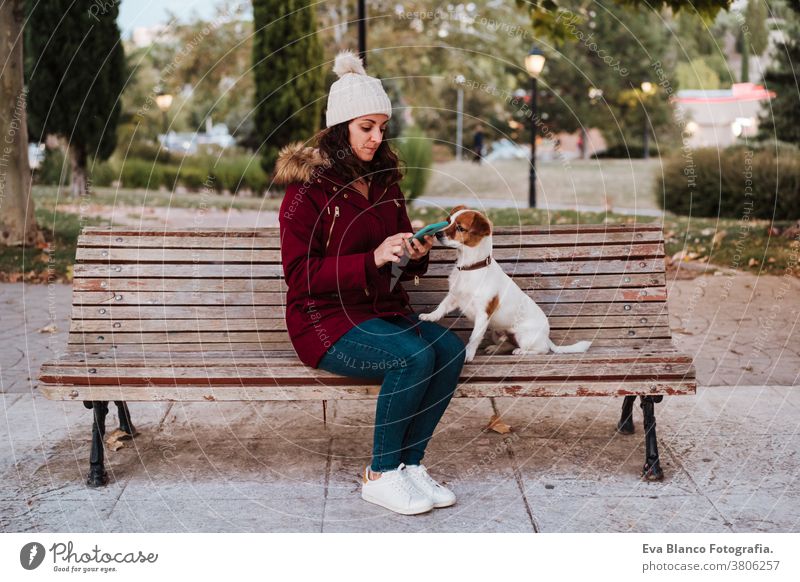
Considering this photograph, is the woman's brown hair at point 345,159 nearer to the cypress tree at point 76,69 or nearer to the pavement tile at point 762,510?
the pavement tile at point 762,510

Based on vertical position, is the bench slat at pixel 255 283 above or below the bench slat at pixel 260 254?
below

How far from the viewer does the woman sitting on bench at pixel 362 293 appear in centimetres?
382

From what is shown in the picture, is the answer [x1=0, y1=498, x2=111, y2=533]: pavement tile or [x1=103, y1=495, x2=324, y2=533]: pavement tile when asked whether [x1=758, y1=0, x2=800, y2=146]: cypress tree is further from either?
[x1=0, y1=498, x2=111, y2=533]: pavement tile

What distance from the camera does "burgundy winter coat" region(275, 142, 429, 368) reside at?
153 inches

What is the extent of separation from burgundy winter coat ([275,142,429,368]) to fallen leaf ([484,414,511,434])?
1032 millimetres

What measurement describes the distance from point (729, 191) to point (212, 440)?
1478 centimetres

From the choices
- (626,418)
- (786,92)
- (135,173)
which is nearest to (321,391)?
(626,418)

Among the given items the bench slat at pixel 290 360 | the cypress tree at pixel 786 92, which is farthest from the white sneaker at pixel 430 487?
the cypress tree at pixel 786 92

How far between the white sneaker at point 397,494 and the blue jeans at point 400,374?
0.05 m

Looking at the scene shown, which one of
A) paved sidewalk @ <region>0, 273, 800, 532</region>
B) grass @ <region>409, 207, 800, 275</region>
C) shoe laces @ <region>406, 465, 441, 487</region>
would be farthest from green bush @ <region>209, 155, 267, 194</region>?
shoe laces @ <region>406, 465, 441, 487</region>

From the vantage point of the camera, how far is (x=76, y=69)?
17438 mm

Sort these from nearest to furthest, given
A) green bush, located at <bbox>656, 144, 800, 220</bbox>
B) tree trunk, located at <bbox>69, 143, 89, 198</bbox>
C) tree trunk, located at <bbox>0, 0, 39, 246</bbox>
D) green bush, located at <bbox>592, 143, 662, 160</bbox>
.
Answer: tree trunk, located at <bbox>0, 0, 39, 246</bbox> < green bush, located at <bbox>656, 144, 800, 220</bbox> < tree trunk, located at <bbox>69, 143, 89, 198</bbox> < green bush, located at <bbox>592, 143, 662, 160</bbox>

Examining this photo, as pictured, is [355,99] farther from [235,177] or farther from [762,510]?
[235,177]
